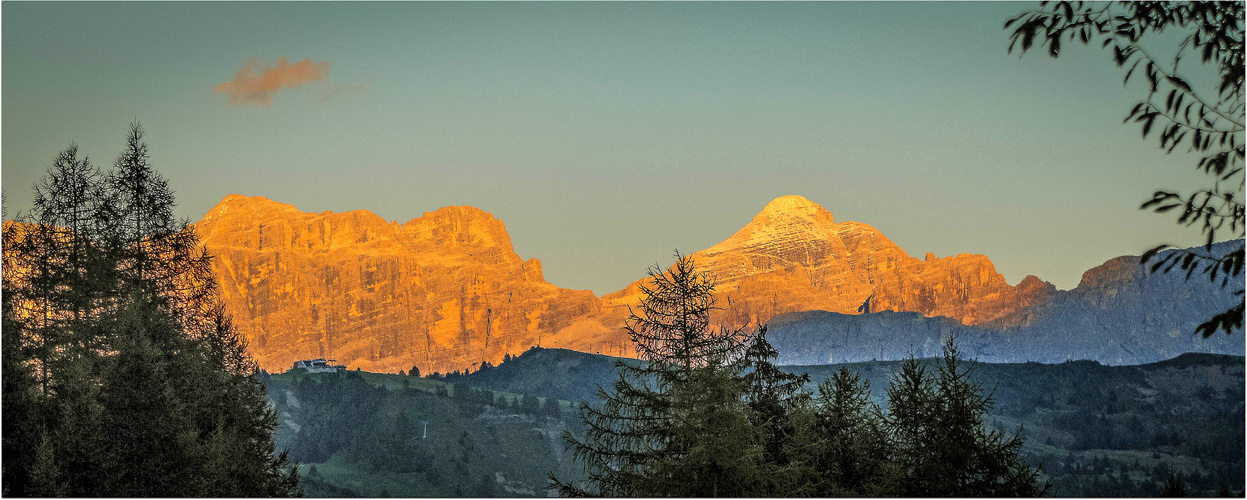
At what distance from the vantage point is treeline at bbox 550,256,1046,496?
19.2m

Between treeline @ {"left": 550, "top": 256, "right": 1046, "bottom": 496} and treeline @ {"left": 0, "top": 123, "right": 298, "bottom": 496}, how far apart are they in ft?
25.8

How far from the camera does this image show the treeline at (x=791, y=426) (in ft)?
63.1

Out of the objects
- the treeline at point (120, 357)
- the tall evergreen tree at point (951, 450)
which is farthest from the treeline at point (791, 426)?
the treeline at point (120, 357)

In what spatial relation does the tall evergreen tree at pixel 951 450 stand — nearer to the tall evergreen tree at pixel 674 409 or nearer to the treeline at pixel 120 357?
the tall evergreen tree at pixel 674 409

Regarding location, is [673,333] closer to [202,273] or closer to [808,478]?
[808,478]

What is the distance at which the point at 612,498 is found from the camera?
18.9 metres

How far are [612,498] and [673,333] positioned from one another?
12.3ft

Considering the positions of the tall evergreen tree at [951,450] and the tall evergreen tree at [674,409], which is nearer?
the tall evergreen tree at [674,409]

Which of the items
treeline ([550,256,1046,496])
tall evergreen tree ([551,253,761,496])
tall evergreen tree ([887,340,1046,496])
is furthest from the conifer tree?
tall evergreen tree ([551,253,761,496])

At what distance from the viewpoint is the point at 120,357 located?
19.3m

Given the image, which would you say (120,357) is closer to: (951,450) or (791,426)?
(791,426)

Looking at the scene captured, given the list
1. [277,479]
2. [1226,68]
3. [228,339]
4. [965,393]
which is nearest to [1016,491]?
[965,393]

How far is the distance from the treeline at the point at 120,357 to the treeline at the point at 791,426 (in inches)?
310

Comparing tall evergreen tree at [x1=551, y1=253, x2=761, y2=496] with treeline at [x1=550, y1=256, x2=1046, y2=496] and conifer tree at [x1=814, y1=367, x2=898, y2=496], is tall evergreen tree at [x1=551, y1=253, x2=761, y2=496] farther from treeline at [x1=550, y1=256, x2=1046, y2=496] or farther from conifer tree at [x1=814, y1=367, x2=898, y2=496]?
conifer tree at [x1=814, y1=367, x2=898, y2=496]
